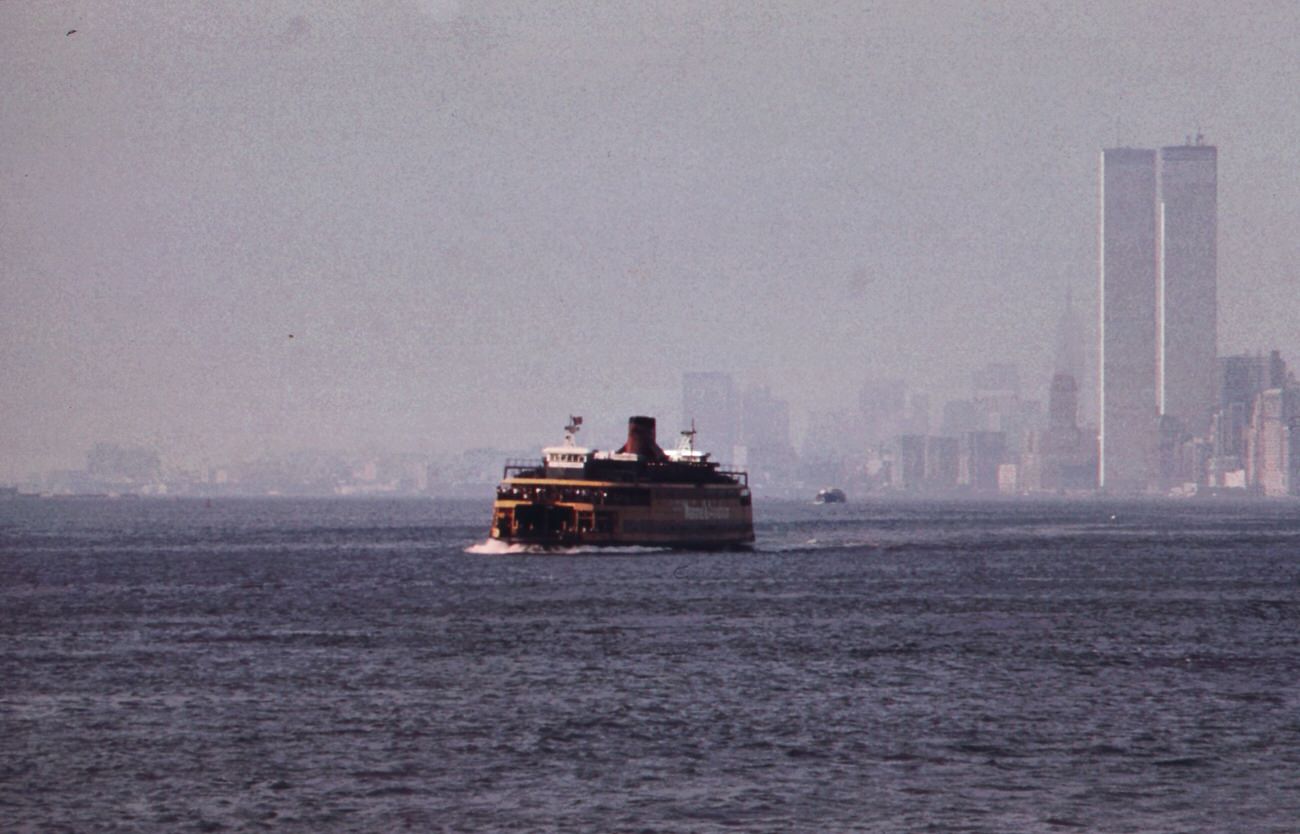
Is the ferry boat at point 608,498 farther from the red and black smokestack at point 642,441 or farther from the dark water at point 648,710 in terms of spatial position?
the dark water at point 648,710

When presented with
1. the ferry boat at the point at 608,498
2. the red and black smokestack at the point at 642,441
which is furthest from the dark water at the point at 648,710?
A: the red and black smokestack at the point at 642,441

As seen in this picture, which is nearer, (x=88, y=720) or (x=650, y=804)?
(x=650, y=804)

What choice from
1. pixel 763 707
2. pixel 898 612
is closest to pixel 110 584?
pixel 898 612

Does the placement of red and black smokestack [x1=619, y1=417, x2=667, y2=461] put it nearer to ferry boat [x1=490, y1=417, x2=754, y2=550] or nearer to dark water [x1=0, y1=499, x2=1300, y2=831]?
ferry boat [x1=490, y1=417, x2=754, y2=550]

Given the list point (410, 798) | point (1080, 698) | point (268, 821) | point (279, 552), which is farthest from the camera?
point (279, 552)

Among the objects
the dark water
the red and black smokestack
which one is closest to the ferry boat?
the red and black smokestack

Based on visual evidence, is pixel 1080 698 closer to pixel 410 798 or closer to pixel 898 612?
pixel 410 798
